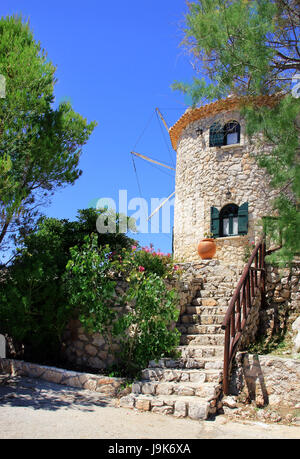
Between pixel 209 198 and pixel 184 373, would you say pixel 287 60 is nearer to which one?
pixel 184 373

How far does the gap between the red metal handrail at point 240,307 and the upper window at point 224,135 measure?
5.18 meters

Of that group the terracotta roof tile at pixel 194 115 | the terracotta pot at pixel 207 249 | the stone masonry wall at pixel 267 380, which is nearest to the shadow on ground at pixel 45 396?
the stone masonry wall at pixel 267 380

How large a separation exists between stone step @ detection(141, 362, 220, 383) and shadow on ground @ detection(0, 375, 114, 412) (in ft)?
2.51

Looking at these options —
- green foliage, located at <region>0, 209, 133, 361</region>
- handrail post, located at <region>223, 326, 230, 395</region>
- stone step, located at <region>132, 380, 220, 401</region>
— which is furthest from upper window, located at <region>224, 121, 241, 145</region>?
stone step, located at <region>132, 380, 220, 401</region>

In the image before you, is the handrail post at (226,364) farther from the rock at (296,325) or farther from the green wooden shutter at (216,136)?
the green wooden shutter at (216,136)

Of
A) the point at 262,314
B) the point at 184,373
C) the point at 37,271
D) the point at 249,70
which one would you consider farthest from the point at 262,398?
the point at 249,70

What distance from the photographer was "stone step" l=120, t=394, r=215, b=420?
5.60m

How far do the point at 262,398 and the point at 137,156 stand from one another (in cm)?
1488

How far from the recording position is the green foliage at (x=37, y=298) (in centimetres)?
736

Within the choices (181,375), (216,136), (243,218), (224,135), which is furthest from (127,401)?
(224,135)

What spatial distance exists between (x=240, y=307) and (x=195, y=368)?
51.8 inches

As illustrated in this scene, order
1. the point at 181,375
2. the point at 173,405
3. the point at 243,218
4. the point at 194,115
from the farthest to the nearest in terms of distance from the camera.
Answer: the point at 194,115 → the point at 243,218 → the point at 181,375 → the point at 173,405

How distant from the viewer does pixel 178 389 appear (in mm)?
6219

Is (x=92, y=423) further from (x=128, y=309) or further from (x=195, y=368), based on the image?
(x=128, y=309)
